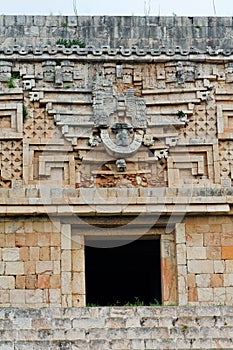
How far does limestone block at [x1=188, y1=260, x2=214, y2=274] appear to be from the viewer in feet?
60.4

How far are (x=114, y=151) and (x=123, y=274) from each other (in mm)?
5337

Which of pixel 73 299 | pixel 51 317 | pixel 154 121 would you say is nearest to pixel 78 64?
pixel 154 121

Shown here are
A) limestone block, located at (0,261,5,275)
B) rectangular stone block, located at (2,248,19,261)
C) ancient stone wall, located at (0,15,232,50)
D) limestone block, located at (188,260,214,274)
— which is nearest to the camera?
limestone block, located at (0,261,5,275)

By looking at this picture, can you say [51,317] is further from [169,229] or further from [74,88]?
[74,88]

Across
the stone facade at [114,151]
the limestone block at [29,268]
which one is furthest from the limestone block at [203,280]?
the limestone block at [29,268]

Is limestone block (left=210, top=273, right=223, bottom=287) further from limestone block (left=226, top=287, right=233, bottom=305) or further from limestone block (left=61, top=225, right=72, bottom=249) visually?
limestone block (left=61, top=225, right=72, bottom=249)

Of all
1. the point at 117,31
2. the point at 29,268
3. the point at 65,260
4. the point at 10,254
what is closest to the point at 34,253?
the point at 29,268

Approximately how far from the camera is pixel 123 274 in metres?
23.8

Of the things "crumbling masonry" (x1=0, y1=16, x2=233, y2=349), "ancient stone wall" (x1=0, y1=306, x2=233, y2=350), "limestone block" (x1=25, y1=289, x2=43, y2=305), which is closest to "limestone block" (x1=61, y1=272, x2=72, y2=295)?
"crumbling masonry" (x1=0, y1=16, x2=233, y2=349)

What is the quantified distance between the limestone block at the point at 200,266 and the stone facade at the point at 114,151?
0.02m

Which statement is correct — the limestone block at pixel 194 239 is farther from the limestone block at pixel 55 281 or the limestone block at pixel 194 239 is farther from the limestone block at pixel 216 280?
the limestone block at pixel 55 281

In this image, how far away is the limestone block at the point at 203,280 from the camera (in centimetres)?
1834

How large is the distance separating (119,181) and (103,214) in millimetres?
1098

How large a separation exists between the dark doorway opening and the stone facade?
2.41 m
